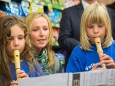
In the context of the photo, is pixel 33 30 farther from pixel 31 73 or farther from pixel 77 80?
pixel 77 80

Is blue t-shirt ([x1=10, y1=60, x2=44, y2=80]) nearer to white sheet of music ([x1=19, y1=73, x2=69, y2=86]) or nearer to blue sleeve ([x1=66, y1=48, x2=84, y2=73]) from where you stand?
blue sleeve ([x1=66, y1=48, x2=84, y2=73])

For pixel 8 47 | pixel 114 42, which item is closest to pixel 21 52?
pixel 8 47

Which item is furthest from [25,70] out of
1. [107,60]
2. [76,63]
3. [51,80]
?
[51,80]

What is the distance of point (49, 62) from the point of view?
2170 mm

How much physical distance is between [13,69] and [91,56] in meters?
0.42

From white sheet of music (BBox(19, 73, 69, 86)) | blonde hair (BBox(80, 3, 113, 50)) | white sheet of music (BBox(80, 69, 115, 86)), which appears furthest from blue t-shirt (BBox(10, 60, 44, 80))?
white sheet of music (BBox(80, 69, 115, 86))

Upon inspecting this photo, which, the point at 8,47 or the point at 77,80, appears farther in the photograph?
the point at 8,47

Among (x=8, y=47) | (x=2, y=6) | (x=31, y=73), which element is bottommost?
(x=31, y=73)

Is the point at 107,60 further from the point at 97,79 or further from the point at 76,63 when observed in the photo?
the point at 97,79

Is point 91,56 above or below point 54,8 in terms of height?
below

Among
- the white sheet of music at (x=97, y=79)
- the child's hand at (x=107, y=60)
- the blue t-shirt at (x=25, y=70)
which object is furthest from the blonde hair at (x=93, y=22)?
the white sheet of music at (x=97, y=79)

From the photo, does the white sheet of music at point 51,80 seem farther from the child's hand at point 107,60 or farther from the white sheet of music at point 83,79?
the child's hand at point 107,60

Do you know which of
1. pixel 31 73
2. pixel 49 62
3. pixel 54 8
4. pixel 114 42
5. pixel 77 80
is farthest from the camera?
pixel 54 8

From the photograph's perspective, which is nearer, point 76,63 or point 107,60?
point 107,60
